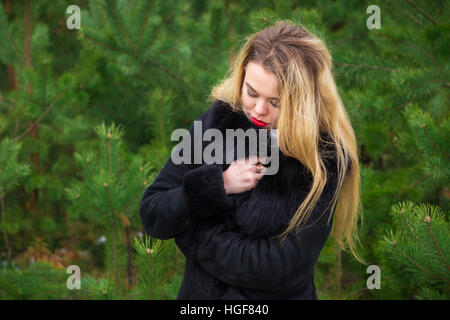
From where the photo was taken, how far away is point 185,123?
10.4ft

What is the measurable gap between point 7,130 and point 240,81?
7.85 ft

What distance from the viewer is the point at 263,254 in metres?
1.26

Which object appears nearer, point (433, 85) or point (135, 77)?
point (433, 85)

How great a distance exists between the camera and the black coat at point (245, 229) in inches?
50.3

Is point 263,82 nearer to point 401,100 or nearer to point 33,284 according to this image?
point 401,100

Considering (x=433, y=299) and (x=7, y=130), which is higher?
(x=7, y=130)

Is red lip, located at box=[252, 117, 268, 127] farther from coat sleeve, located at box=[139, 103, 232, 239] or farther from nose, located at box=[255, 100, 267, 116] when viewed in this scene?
coat sleeve, located at box=[139, 103, 232, 239]

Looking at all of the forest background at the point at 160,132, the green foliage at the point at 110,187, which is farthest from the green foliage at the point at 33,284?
the green foliage at the point at 110,187

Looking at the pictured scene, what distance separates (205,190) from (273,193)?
0.22m

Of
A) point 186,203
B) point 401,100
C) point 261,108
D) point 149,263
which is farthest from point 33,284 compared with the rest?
point 401,100

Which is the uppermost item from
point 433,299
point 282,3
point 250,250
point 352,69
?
point 282,3

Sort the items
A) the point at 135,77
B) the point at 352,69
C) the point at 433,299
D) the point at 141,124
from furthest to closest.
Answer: the point at 141,124, the point at 135,77, the point at 352,69, the point at 433,299
